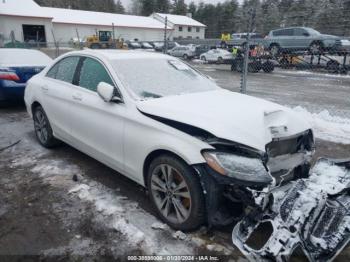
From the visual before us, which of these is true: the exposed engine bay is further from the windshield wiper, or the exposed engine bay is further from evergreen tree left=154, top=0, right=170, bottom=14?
evergreen tree left=154, top=0, right=170, bottom=14

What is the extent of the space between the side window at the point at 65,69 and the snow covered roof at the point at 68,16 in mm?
43853

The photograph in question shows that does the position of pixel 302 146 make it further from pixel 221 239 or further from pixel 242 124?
pixel 221 239

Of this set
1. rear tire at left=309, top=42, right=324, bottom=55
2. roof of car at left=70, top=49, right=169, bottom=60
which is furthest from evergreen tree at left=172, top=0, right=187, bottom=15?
roof of car at left=70, top=49, right=169, bottom=60

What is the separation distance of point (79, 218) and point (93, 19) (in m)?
54.5

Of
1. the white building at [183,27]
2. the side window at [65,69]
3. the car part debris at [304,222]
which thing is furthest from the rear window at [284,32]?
the white building at [183,27]

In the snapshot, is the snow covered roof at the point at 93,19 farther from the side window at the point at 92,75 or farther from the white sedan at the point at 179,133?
the white sedan at the point at 179,133

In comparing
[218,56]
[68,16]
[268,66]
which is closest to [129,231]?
[268,66]

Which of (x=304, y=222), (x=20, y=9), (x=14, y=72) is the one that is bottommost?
(x=304, y=222)

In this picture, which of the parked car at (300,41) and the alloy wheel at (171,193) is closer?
the alloy wheel at (171,193)

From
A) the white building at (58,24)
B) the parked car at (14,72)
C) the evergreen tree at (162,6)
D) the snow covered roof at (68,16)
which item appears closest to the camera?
the parked car at (14,72)

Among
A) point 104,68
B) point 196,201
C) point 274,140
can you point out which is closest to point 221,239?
point 196,201

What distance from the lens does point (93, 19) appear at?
174 feet

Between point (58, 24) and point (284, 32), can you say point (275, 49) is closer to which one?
point (284, 32)

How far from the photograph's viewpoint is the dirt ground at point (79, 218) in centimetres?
292
